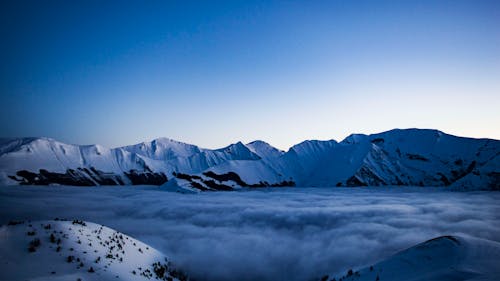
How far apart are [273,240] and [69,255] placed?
173ft

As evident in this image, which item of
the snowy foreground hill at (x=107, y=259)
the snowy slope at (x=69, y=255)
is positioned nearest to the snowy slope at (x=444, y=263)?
the snowy foreground hill at (x=107, y=259)

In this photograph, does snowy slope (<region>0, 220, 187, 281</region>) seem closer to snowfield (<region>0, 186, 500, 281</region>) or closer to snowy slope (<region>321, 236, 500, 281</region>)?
snowfield (<region>0, 186, 500, 281</region>)

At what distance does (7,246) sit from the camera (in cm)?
1956

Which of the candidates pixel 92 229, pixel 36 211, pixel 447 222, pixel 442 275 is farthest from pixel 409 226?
pixel 36 211

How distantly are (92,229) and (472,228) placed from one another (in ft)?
268

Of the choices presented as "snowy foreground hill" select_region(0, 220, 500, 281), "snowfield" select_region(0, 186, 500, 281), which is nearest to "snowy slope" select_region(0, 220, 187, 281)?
"snowy foreground hill" select_region(0, 220, 500, 281)

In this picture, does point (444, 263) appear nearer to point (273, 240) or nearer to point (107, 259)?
point (107, 259)

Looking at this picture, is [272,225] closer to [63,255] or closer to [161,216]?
[161,216]

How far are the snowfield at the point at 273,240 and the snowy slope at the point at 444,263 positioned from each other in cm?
7

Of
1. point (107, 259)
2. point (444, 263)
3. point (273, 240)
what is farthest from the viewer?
point (273, 240)

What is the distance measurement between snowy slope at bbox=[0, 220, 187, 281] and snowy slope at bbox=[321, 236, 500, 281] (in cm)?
1882

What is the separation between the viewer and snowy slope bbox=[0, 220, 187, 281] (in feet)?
59.2

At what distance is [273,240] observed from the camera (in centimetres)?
6744

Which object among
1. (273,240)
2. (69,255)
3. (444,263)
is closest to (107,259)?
(69,255)
